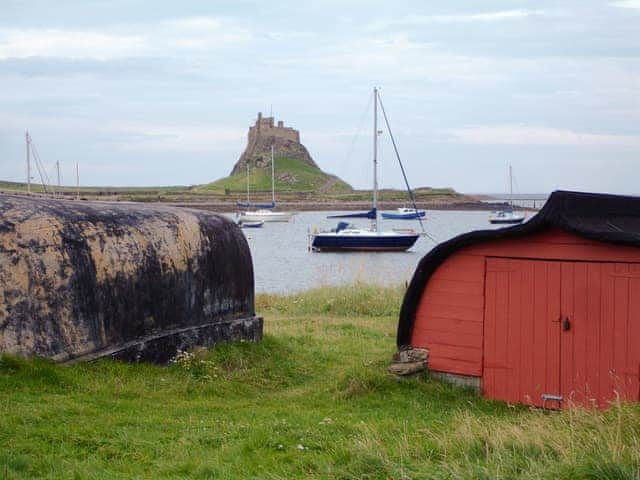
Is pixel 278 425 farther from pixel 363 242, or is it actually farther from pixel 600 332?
pixel 363 242

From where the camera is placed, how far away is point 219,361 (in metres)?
12.1

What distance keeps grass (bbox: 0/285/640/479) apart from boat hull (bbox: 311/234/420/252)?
134ft

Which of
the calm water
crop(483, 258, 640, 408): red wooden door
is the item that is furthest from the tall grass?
crop(483, 258, 640, 408): red wooden door

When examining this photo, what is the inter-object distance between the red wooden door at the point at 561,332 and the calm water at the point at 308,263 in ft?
44.8

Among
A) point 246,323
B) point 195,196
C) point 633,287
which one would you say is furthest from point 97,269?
point 195,196

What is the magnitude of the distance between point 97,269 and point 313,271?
33244 mm

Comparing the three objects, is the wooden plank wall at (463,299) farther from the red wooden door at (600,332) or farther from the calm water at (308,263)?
the calm water at (308,263)

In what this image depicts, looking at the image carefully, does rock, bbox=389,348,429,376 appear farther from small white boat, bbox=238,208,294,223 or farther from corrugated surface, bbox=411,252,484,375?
small white boat, bbox=238,208,294,223

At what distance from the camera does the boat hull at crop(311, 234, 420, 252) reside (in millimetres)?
54688

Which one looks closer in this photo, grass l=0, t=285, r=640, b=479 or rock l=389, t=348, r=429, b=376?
grass l=0, t=285, r=640, b=479

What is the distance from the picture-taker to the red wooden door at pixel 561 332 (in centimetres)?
1027

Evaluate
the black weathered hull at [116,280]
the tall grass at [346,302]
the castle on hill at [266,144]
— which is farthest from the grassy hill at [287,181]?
the black weathered hull at [116,280]

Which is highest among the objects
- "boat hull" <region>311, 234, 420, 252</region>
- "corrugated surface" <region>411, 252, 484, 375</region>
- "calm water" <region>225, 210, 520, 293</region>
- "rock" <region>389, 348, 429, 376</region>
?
"corrugated surface" <region>411, 252, 484, 375</region>

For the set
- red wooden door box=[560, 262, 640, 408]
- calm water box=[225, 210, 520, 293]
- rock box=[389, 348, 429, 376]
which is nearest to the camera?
red wooden door box=[560, 262, 640, 408]
